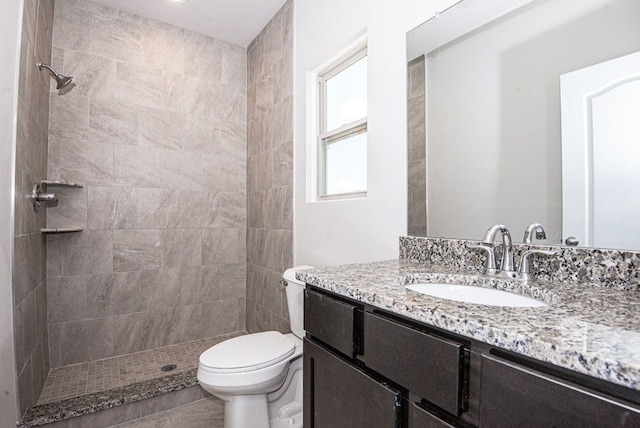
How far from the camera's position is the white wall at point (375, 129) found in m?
1.42

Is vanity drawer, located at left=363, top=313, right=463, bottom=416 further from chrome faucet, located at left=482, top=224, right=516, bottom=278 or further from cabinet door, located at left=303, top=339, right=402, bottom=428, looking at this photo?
chrome faucet, located at left=482, top=224, right=516, bottom=278

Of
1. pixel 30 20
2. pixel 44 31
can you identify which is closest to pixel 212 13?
pixel 44 31

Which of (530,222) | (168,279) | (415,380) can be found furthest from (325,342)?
(168,279)

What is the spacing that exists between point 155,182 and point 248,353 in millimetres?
1662

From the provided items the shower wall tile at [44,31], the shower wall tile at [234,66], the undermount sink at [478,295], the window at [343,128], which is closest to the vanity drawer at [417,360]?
the undermount sink at [478,295]

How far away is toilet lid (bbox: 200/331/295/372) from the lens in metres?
1.46

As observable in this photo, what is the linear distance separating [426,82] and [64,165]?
2.39 m

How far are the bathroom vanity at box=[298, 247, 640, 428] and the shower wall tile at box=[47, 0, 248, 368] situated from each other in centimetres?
196

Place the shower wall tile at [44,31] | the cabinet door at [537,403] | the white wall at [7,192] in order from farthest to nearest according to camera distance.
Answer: the shower wall tile at [44,31]
the white wall at [7,192]
the cabinet door at [537,403]

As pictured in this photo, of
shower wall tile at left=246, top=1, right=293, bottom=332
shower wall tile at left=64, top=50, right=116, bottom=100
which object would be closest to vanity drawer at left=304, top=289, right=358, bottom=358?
shower wall tile at left=246, top=1, right=293, bottom=332

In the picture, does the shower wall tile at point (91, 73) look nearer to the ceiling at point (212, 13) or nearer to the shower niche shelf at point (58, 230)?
the ceiling at point (212, 13)

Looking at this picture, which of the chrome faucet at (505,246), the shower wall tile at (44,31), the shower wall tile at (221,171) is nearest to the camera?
the chrome faucet at (505,246)

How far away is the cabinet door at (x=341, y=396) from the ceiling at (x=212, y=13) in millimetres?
2426

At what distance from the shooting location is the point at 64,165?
2.23m
